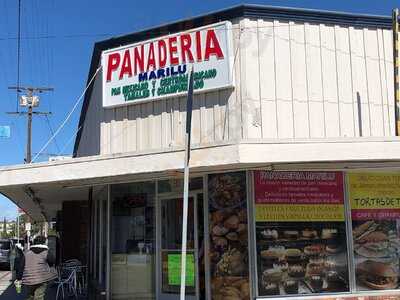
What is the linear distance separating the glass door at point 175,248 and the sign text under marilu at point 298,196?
155cm

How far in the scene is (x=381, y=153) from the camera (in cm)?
1042

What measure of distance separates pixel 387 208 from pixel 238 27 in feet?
15.3

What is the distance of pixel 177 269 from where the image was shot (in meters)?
12.2

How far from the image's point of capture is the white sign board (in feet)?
38.9

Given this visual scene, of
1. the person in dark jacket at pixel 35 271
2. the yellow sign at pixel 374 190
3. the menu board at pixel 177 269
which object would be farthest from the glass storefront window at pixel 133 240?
the yellow sign at pixel 374 190

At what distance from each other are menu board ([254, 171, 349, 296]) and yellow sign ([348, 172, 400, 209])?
0.36m

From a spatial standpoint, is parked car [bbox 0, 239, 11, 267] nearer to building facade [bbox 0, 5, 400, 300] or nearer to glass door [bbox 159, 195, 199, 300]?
building facade [bbox 0, 5, 400, 300]

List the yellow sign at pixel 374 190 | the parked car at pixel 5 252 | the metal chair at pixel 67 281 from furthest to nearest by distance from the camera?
the parked car at pixel 5 252 < the metal chair at pixel 67 281 < the yellow sign at pixel 374 190

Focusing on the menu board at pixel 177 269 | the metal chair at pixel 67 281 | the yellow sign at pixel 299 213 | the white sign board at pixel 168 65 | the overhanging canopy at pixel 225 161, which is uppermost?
the white sign board at pixel 168 65

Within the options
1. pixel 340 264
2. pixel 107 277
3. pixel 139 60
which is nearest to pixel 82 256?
pixel 107 277

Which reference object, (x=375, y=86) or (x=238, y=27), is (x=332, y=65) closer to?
(x=375, y=86)

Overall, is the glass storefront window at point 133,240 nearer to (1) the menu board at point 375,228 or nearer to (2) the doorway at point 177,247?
(2) the doorway at point 177,247

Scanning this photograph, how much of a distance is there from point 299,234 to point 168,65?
4381 mm

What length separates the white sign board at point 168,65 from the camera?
11867 mm
